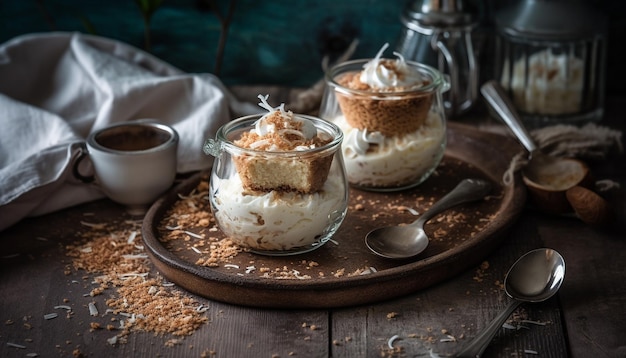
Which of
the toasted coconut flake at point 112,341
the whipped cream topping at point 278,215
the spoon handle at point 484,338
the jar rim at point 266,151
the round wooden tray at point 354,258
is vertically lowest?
the toasted coconut flake at point 112,341

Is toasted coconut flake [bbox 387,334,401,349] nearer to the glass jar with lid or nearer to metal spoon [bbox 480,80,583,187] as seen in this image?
metal spoon [bbox 480,80,583,187]

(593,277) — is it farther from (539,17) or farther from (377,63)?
(539,17)

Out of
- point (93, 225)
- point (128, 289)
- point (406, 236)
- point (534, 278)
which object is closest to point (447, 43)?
point (406, 236)

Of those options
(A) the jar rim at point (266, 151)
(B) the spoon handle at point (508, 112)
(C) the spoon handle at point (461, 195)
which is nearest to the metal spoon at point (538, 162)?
(B) the spoon handle at point (508, 112)

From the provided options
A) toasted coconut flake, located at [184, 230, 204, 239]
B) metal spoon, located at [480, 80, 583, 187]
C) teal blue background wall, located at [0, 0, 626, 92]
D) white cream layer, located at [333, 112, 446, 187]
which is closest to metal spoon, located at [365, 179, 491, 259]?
white cream layer, located at [333, 112, 446, 187]

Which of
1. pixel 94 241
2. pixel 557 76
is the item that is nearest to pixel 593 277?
pixel 557 76

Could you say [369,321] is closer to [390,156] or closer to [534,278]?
[534,278]

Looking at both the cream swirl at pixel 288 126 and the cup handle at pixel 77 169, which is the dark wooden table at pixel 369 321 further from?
the cream swirl at pixel 288 126
